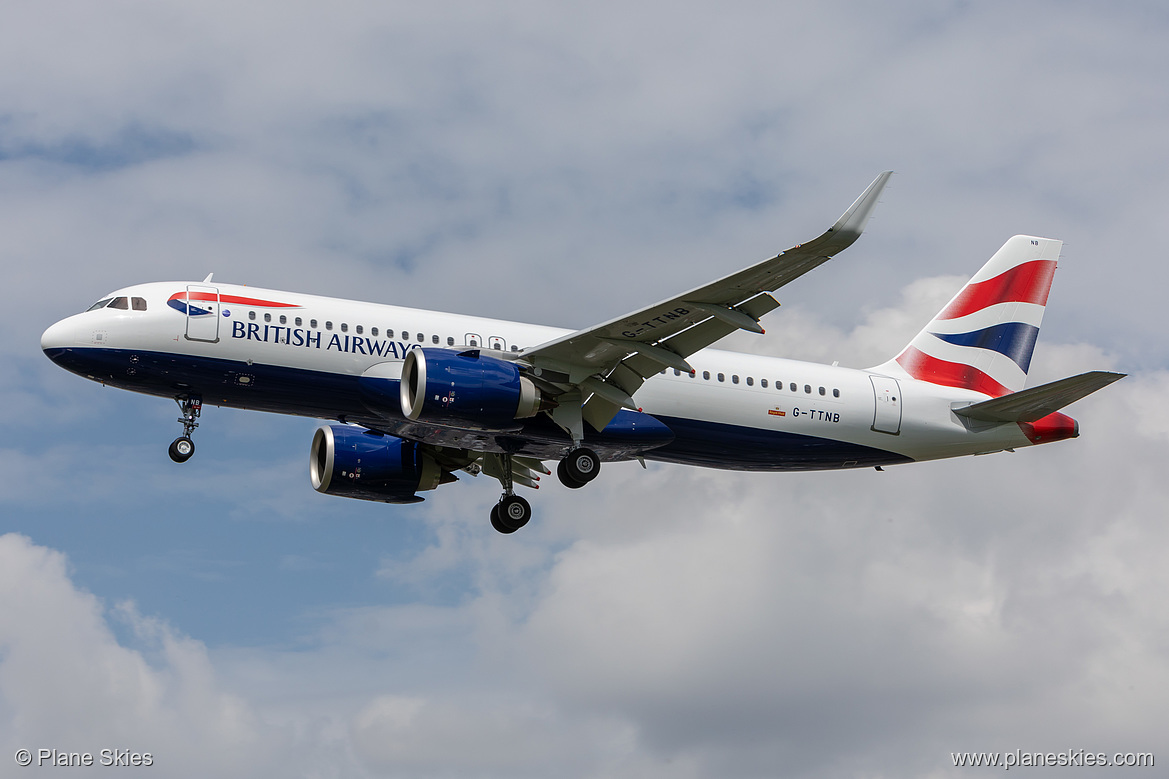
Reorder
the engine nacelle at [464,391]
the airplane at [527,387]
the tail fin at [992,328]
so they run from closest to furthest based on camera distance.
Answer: the engine nacelle at [464,391] → the airplane at [527,387] → the tail fin at [992,328]

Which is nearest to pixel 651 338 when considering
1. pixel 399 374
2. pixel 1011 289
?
pixel 399 374

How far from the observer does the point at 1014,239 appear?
3944cm

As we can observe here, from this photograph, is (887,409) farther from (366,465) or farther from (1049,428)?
(366,465)

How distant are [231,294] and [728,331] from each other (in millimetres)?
11766

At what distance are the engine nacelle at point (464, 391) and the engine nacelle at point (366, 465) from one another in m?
6.87

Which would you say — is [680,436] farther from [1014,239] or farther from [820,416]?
[1014,239]

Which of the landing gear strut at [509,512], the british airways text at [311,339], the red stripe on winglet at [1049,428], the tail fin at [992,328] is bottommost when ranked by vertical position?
the landing gear strut at [509,512]

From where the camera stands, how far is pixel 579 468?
31016 mm

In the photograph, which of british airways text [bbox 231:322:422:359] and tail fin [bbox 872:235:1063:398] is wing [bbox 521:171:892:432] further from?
tail fin [bbox 872:235:1063:398]

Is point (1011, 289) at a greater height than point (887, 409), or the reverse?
point (1011, 289)

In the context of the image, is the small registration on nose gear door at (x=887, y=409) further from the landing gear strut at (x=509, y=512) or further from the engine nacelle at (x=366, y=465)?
the engine nacelle at (x=366, y=465)

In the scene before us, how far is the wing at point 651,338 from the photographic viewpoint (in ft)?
81.8

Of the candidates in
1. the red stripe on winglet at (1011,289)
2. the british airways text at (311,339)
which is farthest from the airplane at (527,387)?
the red stripe on winglet at (1011,289)

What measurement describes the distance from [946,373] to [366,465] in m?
17.3
